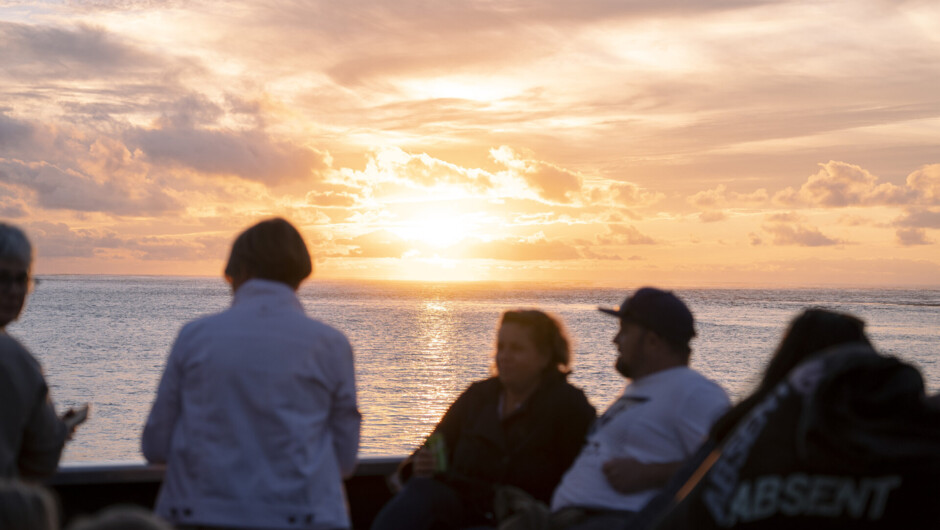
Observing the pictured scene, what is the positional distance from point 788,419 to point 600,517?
4.98 ft

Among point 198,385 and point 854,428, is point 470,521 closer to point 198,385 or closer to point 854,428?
point 198,385

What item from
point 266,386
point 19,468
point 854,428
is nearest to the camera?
point 854,428

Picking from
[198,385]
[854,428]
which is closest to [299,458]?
[198,385]

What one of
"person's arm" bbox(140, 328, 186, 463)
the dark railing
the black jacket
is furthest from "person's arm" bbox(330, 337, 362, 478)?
the dark railing

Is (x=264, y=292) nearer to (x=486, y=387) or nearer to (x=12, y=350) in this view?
(x=12, y=350)

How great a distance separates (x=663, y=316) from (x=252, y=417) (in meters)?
1.70

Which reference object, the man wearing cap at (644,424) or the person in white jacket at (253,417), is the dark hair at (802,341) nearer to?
the man wearing cap at (644,424)

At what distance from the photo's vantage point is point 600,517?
303 cm

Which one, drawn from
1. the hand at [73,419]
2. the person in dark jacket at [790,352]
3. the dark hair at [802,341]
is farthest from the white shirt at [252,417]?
the dark hair at [802,341]

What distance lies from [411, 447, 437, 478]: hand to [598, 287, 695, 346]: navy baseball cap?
108cm

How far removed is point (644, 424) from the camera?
120 inches

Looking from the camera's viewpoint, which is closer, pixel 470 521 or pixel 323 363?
pixel 323 363

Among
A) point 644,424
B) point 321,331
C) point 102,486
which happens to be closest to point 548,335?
point 644,424

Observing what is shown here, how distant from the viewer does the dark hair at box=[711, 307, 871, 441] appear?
6.60ft
